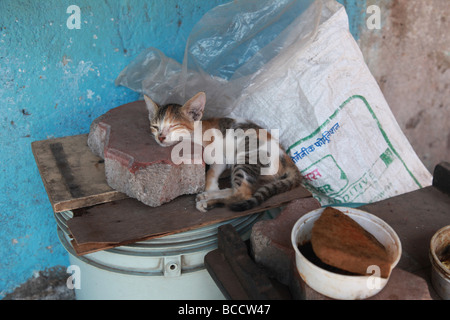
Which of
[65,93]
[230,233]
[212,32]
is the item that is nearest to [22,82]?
[65,93]

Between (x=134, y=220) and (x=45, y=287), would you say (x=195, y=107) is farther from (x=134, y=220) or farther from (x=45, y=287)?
(x=45, y=287)

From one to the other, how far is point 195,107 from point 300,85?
42cm

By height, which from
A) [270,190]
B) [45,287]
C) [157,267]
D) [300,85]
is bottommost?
[45,287]

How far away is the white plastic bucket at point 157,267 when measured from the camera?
4.25 ft

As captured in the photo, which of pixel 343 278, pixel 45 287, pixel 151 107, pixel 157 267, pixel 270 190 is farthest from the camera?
pixel 45 287

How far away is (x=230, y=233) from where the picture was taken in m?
1.27

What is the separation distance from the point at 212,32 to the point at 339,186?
81 centimetres

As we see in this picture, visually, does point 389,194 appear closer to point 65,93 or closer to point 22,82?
point 65,93

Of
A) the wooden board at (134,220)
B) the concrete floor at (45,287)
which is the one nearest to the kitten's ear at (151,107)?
the wooden board at (134,220)

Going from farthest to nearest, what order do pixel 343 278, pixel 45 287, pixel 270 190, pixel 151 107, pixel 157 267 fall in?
pixel 45 287 → pixel 151 107 → pixel 270 190 → pixel 157 267 → pixel 343 278

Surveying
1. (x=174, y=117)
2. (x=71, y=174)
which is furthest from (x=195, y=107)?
(x=71, y=174)

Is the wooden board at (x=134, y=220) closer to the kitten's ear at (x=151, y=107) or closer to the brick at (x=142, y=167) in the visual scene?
the brick at (x=142, y=167)

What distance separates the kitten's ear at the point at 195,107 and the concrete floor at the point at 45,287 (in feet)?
3.55

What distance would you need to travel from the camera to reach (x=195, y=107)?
1640 mm
